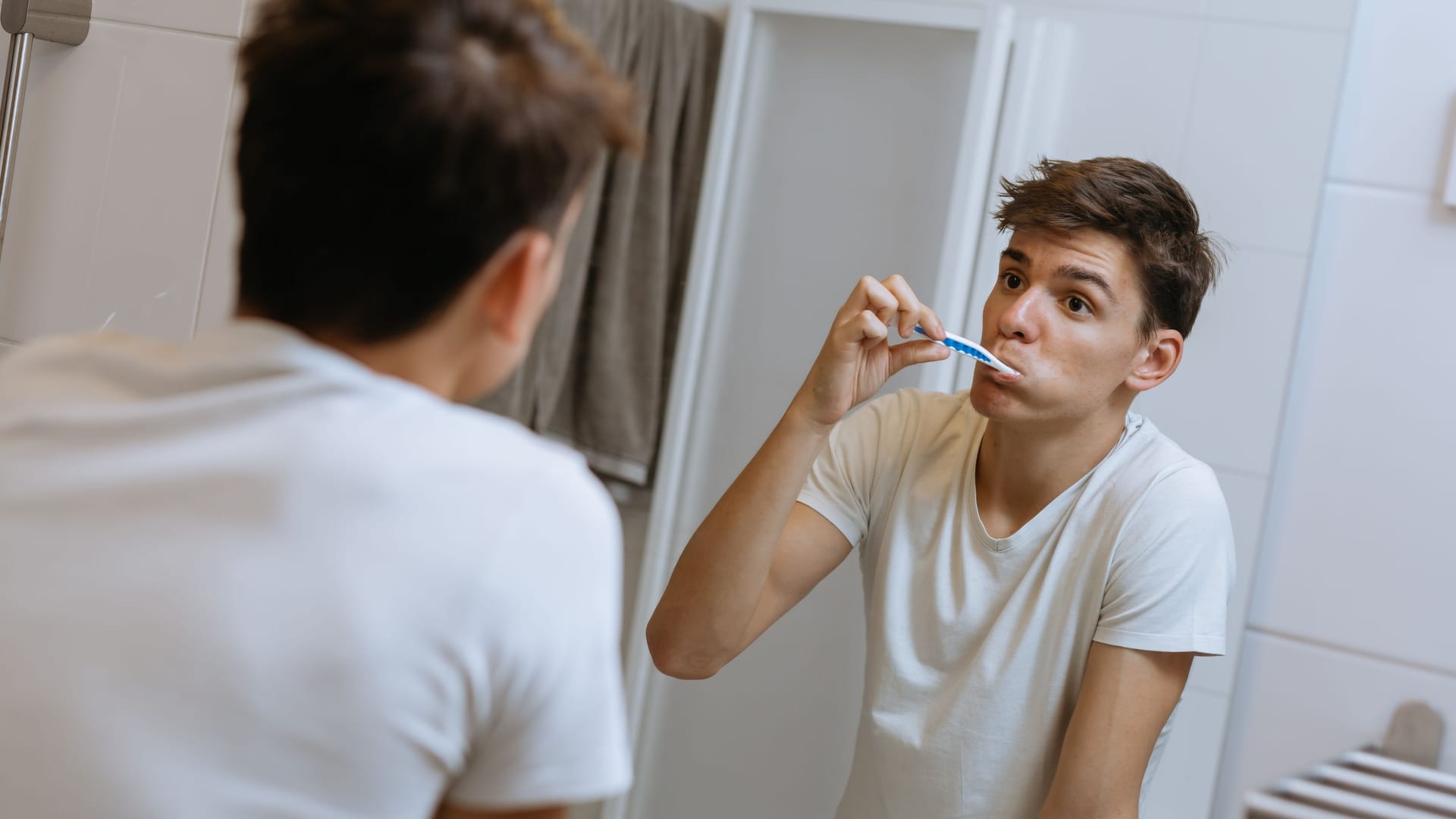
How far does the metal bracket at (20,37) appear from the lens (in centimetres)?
142

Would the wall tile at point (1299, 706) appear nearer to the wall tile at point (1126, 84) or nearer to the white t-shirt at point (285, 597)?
the wall tile at point (1126, 84)

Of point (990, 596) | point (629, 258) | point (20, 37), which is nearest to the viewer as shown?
point (990, 596)

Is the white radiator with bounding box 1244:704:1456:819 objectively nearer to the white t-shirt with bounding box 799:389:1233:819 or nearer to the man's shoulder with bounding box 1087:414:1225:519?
the white t-shirt with bounding box 799:389:1233:819

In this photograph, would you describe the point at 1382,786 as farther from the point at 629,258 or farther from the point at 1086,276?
the point at 629,258

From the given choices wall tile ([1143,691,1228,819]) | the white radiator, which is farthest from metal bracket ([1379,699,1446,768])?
wall tile ([1143,691,1228,819])

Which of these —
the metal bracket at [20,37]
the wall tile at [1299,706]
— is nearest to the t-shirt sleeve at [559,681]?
the wall tile at [1299,706]

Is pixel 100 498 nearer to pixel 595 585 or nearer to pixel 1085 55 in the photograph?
pixel 595 585

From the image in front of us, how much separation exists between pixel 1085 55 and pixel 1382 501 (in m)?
0.44

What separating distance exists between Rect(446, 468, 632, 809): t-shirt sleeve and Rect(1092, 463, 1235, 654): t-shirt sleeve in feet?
1.94

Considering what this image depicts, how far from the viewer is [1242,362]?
3.41 feet

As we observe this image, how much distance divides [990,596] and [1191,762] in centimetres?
23

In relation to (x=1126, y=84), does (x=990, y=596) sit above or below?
below

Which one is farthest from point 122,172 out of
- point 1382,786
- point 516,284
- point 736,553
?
point 1382,786

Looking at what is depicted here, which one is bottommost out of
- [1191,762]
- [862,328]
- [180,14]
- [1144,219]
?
[1191,762]
